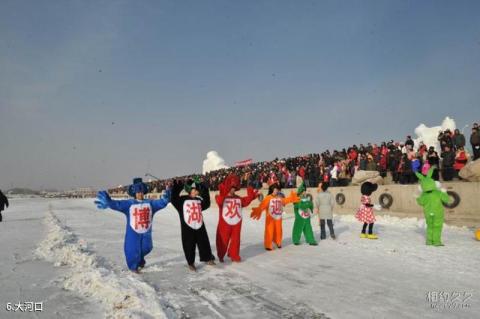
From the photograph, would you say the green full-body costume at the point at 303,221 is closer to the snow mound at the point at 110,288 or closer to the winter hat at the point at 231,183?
the winter hat at the point at 231,183

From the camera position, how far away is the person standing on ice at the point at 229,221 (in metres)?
7.57

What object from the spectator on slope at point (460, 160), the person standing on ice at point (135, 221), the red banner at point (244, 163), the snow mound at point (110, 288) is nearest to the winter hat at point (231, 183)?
the person standing on ice at point (135, 221)

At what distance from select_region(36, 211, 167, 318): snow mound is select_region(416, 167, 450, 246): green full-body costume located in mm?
6855

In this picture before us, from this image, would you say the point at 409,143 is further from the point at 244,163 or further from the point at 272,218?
the point at 244,163

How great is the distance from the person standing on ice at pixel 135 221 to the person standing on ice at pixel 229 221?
1340mm

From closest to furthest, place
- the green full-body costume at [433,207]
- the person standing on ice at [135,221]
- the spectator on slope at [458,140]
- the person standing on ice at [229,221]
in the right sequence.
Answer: the person standing on ice at [135,221] → the person standing on ice at [229,221] → the green full-body costume at [433,207] → the spectator on slope at [458,140]

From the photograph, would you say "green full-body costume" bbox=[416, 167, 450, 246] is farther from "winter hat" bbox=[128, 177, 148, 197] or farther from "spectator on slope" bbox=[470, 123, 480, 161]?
"winter hat" bbox=[128, 177, 148, 197]

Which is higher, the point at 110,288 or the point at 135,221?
the point at 135,221

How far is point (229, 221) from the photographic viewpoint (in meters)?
7.77

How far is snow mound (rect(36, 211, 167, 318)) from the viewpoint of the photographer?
14.1 ft

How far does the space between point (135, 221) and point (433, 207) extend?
6837mm

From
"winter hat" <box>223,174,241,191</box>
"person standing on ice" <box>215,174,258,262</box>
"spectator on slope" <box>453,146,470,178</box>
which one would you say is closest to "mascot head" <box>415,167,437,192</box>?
"spectator on slope" <box>453,146,470,178</box>

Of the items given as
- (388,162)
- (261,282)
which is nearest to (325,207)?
(261,282)

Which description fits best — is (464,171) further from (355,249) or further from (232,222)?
(232,222)
